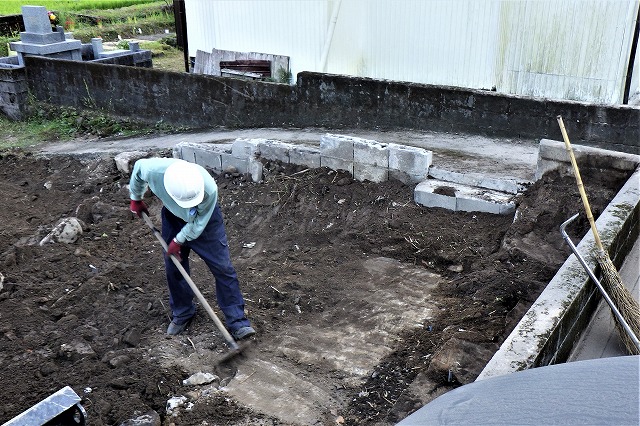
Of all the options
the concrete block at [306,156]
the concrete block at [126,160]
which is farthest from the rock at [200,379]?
the concrete block at [126,160]

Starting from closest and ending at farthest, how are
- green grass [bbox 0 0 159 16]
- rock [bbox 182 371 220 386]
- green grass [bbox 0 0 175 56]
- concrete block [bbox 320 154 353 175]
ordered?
rock [bbox 182 371 220 386] < concrete block [bbox 320 154 353 175] < green grass [bbox 0 0 175 56] < green grass [bbox 0 0 159 16]

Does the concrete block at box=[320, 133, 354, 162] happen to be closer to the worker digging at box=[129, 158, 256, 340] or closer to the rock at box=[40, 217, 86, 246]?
the worker digging at box=[129, 158, 256, 340]

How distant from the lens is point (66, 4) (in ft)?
73.5

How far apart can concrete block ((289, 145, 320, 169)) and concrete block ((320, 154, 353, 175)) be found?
71 millimetres

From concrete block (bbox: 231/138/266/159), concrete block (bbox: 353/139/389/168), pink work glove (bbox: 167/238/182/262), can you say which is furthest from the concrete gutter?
concrete block (bbox: 231/138/266/159)

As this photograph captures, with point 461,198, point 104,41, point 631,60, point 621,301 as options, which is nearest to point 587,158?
point 461,198

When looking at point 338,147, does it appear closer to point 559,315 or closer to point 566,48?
point 559,315

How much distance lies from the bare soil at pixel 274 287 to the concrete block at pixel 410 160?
202 millimetres

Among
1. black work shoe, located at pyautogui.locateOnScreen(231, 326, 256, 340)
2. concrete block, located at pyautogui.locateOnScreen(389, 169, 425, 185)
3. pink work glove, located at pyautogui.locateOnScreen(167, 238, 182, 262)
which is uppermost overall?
pink work glove, located at pyautogui.locateOnScreen(167, 238, 182, 262)

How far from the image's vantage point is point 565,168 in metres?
6.17

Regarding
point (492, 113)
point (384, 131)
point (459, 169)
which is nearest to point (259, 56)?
point (384, 131)

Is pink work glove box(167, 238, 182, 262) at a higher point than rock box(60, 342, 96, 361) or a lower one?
higher

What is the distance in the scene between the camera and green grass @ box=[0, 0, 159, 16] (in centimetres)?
2037

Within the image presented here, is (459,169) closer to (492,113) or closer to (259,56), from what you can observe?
(492,113)
